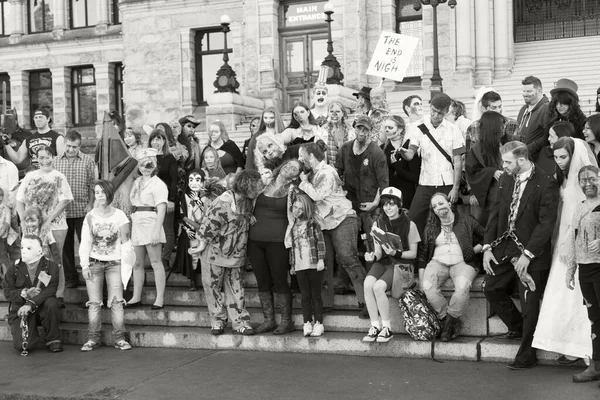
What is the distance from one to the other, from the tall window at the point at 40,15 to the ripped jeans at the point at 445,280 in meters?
32.2

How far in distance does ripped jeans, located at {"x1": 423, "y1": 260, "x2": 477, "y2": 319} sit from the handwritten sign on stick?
5527 millimetres

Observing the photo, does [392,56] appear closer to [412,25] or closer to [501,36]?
[501,36]

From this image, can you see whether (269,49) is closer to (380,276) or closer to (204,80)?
(204,80)

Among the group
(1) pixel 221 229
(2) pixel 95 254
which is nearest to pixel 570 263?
(1) pixel 221 229

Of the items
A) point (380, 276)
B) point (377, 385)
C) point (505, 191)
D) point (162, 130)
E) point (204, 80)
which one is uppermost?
point (204, 80)

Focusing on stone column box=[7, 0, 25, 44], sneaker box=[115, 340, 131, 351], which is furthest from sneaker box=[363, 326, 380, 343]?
stone column box=[7, 0, 25, 44]

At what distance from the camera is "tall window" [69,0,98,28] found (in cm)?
3544

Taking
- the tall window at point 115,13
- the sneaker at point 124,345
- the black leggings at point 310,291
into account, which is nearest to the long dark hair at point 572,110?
the black leggings at point 310,291

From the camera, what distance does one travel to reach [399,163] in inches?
371

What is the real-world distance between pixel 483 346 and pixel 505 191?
1583mm

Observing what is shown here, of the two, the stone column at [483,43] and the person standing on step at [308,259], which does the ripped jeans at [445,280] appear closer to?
the person standing on step at [308,259]

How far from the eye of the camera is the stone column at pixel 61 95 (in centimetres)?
3485

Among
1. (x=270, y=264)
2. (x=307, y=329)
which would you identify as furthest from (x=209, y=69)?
(x=307, y=329)

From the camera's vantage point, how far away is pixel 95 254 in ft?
29.9
